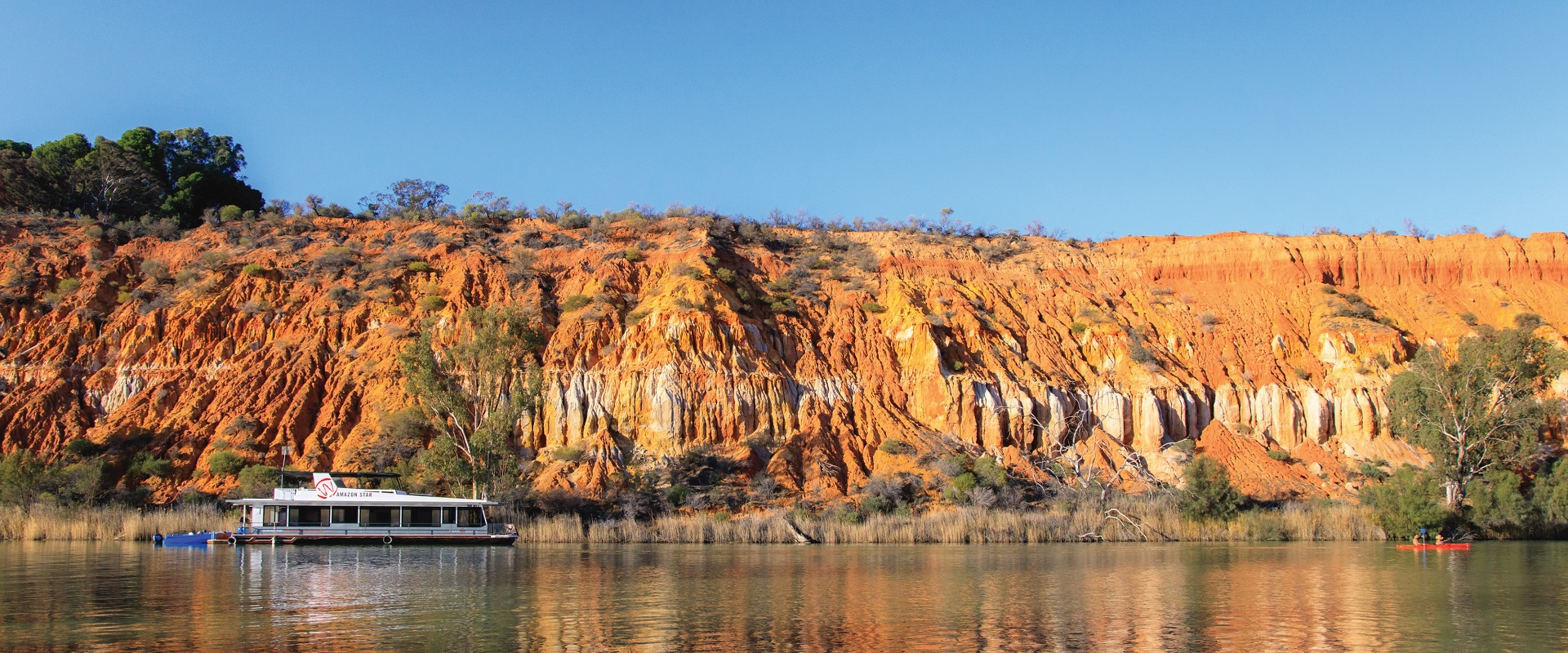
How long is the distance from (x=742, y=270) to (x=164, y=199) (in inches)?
1298

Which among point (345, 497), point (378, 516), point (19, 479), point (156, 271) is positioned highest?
point (156, 271)

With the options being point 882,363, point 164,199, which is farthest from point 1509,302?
point 164,199

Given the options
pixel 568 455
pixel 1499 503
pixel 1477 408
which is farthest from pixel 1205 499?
pixel 568 455

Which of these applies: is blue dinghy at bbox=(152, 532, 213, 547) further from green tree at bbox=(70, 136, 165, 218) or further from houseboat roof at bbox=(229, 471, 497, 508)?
green tree at bbox=(70, 136, 165, 218)

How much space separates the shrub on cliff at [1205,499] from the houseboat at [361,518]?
22688 mm

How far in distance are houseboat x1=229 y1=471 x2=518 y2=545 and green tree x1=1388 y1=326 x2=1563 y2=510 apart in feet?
103

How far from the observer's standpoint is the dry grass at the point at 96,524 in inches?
1500

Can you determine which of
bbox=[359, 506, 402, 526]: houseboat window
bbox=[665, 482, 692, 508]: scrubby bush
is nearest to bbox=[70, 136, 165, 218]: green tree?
bbox=[359, 506, 402, 526]: houseboat window

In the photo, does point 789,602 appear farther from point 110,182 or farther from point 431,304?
point 110,182

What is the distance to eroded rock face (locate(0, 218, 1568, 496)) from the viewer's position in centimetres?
4691

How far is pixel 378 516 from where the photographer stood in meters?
37.6

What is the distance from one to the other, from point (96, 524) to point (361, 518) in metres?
9.15

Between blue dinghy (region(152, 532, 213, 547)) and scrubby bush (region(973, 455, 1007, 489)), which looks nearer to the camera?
blue dinghy (region(152, 532, 213, 547))

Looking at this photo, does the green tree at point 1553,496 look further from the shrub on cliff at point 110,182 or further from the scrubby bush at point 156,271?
the shrub on cliff at point 110,182
